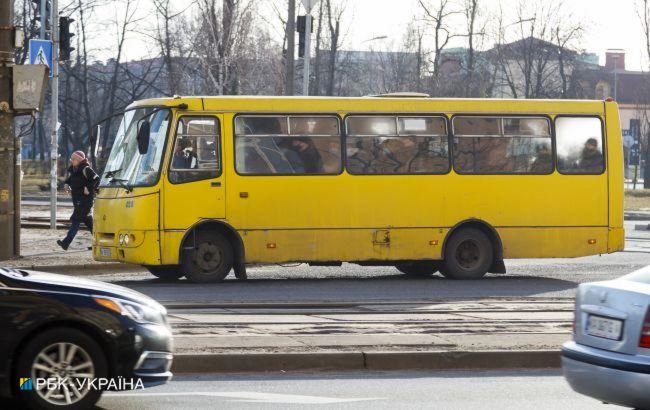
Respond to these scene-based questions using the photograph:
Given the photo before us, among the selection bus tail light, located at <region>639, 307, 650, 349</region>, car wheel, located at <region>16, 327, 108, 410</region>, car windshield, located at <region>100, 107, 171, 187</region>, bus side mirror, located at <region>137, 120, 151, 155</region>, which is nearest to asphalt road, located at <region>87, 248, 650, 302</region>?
car windshield, located at <region>100, 107, 171, 187</region>

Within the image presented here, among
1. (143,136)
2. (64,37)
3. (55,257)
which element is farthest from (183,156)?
(64,37)

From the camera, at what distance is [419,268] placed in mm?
20734

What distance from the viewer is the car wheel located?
7.76 meters

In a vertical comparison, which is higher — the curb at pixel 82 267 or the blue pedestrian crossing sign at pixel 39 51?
the blue pedestrian crossing sign at pixel 39 51

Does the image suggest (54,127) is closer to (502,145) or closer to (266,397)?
(502,145)

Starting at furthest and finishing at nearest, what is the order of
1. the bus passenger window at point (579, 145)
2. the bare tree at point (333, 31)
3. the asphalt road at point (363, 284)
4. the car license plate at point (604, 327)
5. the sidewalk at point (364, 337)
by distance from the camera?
the bare tree at point (333, 31) → the bus passenger window at point (579, 145) → the asphalt road at point (363, 284) → the sidewalk at point (364, 337) → the car license plate at point (604, 327)

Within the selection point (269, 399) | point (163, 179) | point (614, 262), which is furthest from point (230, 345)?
point (614, 262)

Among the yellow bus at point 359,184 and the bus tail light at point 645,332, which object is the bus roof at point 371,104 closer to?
the yellow bus at point 359,184

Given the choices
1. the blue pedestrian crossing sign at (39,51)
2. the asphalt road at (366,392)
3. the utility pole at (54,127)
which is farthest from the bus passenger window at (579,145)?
the utility pole at (54,127)

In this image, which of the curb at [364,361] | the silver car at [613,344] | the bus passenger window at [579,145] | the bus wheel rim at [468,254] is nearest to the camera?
the silver car at [613,344]

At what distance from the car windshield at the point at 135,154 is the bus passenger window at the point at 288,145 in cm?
111

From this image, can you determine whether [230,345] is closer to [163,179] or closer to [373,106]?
[163,179]

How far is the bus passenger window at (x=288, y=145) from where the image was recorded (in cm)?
1850

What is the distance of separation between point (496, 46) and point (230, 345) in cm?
6529
